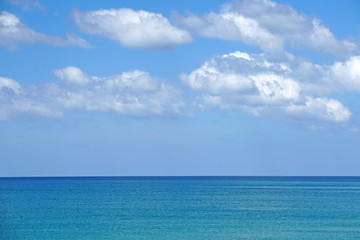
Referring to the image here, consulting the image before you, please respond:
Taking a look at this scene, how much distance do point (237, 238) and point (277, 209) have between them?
87.3 ft

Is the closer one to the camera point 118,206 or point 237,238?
point 237,238

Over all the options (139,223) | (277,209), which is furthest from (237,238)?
(277,209)

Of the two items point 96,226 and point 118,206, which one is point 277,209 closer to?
point 118,206

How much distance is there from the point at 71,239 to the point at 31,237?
14.3 feet

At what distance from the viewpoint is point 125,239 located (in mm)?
49250

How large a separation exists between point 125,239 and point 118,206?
104ft

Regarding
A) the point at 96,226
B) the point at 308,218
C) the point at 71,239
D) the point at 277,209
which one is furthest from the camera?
the point at 277,209

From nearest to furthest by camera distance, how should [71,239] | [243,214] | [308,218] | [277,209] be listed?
[71,239], [308,218], [243,214], [277,209]

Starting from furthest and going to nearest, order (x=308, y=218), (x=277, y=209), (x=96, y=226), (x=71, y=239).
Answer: (x=277, y=209), (x=308, y=218), (x=96, y=226), (x=71, y=239)

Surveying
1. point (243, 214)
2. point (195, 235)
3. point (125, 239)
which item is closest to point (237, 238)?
point (195, 235)

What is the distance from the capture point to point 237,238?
1946 inches

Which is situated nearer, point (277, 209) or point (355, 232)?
point (355, 232)

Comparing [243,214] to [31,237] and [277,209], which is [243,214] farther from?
[31,237]

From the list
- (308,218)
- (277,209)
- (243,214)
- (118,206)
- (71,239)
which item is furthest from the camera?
(118,206)
